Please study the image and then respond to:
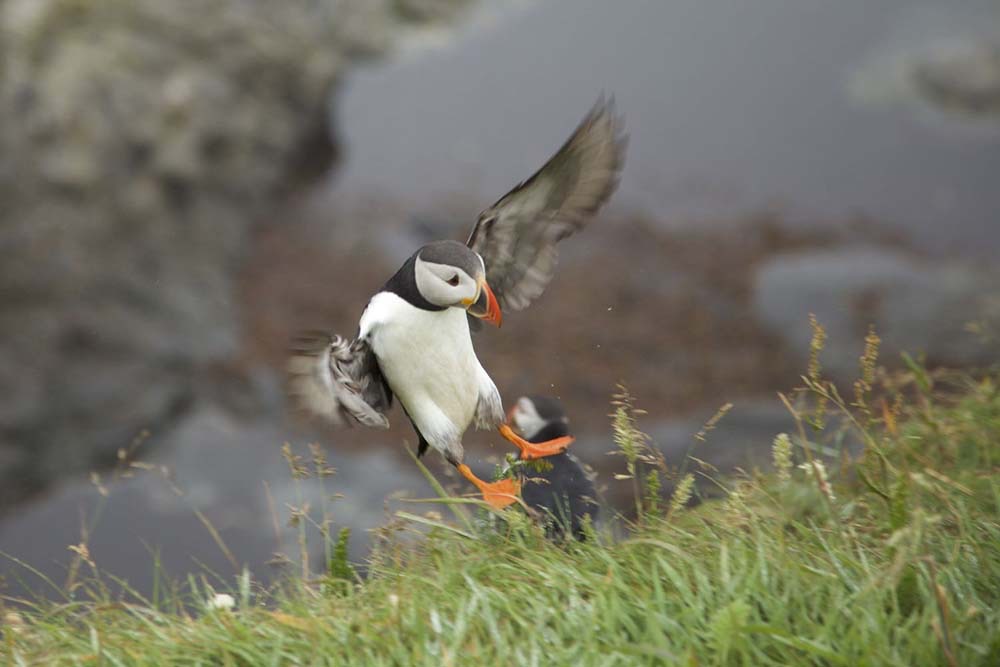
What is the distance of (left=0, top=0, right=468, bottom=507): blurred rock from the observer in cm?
789

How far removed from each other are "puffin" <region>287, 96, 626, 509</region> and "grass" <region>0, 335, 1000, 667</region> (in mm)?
291

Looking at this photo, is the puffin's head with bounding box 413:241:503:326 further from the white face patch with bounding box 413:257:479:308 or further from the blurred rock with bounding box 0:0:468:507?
the blurred rock with bounding box 0:0:468:507

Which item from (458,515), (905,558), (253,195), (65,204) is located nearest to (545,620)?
(458,515)

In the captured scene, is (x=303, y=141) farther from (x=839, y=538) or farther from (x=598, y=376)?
(x=839, y=538)

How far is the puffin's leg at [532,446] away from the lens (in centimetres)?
260

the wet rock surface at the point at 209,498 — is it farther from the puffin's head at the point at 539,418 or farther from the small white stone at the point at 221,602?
the small white stone at the point at 221,602

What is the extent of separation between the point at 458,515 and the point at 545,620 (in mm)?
488

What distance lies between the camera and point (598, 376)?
8.55m

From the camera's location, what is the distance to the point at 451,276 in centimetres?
231

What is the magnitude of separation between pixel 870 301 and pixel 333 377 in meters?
7.04

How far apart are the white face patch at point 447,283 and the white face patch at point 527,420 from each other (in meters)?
1.06

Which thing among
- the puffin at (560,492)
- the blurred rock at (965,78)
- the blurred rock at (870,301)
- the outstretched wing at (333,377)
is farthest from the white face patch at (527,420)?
the blurred rock at (965,78)

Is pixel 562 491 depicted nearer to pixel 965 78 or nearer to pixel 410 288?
pixel 410 288

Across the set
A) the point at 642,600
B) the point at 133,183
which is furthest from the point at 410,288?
the point at 133,183
